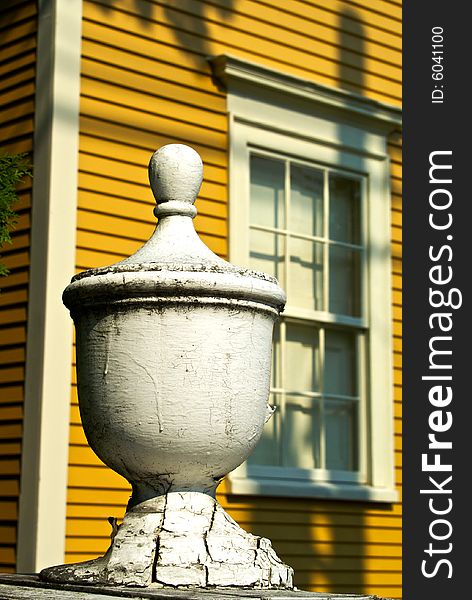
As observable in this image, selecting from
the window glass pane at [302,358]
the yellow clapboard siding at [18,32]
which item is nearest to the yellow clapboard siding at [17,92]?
the yellow clapboard siding at [18,32]

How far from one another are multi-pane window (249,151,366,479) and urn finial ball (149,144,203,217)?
3.38m

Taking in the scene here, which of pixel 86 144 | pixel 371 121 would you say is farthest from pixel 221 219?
pixel 371 121

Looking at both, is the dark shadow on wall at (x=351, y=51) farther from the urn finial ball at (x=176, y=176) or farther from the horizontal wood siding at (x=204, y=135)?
the urn finial ball at (x=176, y=176)

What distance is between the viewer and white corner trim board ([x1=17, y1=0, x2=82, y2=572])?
18.4 ft

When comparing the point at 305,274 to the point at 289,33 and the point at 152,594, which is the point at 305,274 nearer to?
the point at 289,33

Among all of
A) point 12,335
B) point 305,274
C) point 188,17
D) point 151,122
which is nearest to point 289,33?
point 188,17

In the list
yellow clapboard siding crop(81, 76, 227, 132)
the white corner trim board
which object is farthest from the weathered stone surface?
yellow clapboard siding crop(81, 76, 227, 132)

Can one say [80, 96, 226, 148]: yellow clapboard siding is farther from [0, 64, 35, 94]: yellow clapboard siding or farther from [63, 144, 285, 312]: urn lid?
[63, 144, 285, 312]: urn lid

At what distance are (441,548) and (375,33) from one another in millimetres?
3321

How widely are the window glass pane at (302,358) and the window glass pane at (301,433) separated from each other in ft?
0.29

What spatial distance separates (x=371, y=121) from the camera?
754 centimetres

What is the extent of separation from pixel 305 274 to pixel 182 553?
4.17 meters

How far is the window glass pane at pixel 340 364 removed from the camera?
7180 millimetres

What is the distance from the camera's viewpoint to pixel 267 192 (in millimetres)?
7000
